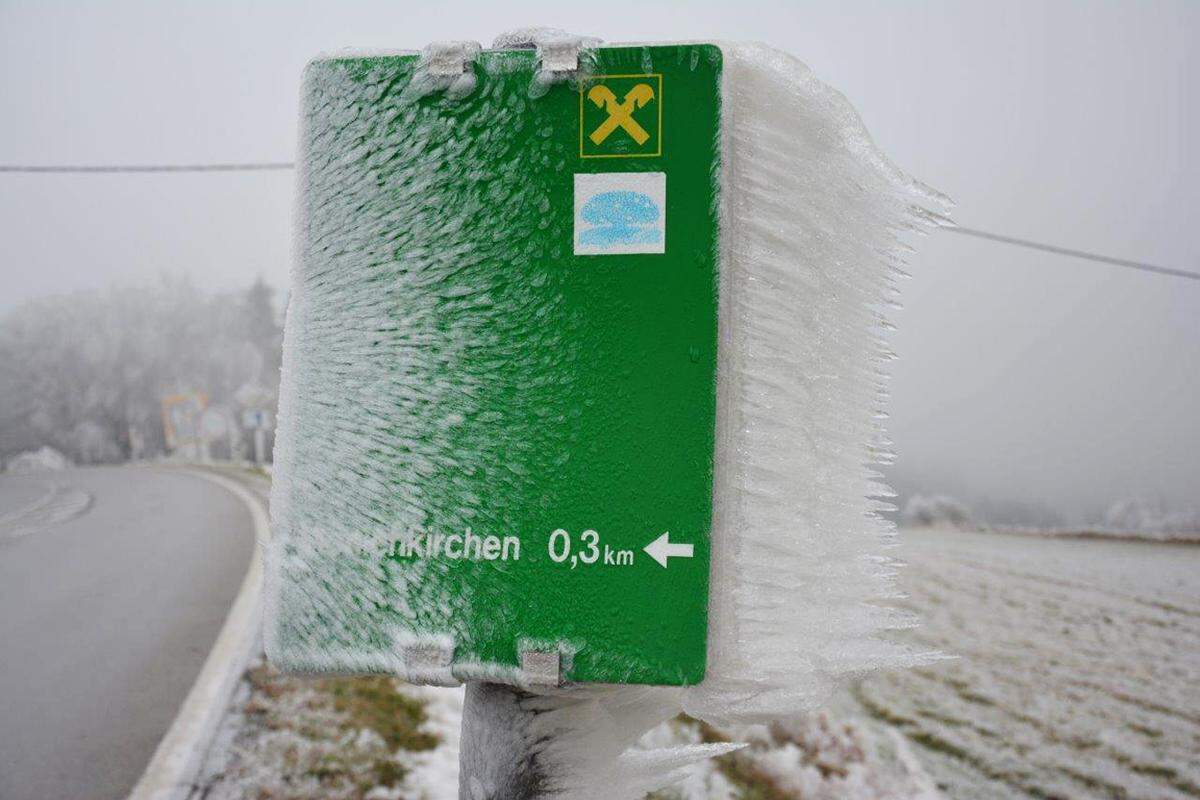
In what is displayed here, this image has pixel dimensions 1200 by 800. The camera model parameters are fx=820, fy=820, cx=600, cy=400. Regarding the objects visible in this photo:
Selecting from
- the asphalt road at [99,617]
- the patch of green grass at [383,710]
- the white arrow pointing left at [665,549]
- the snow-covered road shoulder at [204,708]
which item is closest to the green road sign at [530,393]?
the white arrow pointing left at [665,549]

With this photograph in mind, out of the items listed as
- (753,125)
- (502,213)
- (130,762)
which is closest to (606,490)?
(502,213)

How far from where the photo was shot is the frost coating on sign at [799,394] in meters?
0.86

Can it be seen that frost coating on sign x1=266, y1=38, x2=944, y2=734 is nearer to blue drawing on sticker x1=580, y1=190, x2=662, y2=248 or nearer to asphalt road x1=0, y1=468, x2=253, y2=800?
blue drawing on sticker x1=580, y1=190, x2=662, y2=248

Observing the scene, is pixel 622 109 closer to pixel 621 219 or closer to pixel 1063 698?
pixel 621 219

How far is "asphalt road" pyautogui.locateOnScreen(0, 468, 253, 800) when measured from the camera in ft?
7.16

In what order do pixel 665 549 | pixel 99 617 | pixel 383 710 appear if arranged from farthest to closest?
pixel 99 617 < pixel 383 710 < pixel 665 549

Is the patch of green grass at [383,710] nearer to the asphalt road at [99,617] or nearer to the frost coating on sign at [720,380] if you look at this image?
the asphalt road at [99,617]

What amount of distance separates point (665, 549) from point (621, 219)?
1.11ft

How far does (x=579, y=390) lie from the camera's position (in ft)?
2.76

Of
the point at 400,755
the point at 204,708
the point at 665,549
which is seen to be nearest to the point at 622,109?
the point at 665,549

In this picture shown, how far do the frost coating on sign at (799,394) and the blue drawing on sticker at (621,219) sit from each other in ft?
0.26

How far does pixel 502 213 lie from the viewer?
2.85 feet

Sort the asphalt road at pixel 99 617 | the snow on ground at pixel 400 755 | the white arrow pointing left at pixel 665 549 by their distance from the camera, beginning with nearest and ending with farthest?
the white arrow pointing left at pixel 665 549, the snow on ground at pixel 400 755, the asphalt road at pixel 99 617

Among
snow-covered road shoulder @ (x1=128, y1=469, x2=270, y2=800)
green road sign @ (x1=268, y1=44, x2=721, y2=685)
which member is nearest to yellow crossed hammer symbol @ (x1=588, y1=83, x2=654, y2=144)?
green road sign @ (x1=268, y1=44, x2=721, y2=685)
